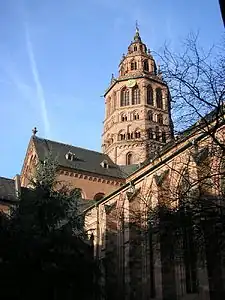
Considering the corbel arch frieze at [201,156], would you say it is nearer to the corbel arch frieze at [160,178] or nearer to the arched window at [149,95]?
the corbel arch frieze at [160,178]

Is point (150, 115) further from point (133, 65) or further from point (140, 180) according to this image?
point (140, 180)

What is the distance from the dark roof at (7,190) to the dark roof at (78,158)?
3.50 metres

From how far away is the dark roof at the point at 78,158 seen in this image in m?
35.7

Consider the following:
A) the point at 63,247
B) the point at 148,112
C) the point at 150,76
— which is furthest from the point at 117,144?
the point at 63,247

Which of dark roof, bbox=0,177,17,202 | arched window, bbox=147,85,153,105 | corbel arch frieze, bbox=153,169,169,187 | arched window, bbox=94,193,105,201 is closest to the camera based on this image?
corbel arch frieze, bbox=153,169,169,187

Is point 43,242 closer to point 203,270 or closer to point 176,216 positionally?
point 203,270

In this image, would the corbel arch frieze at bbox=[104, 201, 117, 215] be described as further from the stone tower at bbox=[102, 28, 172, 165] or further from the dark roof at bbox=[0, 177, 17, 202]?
the stone tower at bbox=[102, 28, 172, 165]

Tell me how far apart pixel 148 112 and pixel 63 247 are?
101 ft

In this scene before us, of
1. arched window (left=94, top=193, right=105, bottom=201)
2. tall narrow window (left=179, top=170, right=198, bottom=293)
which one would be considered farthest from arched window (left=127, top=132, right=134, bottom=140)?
tall narrow window (left=179, top=170, right=198, bottom=293)

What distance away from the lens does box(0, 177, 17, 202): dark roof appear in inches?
1276

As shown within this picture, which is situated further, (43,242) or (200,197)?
(43,242)

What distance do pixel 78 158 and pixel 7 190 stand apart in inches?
286

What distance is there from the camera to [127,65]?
165ft

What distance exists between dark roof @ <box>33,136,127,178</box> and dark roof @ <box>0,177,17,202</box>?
350cm
